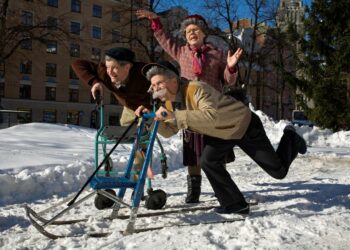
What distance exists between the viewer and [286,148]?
3.50m

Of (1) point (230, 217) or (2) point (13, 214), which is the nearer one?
(1) point (230, 217)

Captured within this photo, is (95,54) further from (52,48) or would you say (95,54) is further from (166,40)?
(166,40)

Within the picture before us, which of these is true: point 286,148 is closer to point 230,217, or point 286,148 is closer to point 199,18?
point 230,217

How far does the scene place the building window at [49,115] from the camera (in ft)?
123

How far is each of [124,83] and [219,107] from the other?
1.14 m

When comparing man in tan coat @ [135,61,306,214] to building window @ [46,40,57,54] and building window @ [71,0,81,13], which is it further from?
building window @ [71,0,81,13]

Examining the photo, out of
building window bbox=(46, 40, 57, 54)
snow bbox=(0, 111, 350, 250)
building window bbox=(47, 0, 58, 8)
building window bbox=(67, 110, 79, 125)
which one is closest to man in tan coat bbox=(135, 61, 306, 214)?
snow bbox=(0, 111, 350, 250)

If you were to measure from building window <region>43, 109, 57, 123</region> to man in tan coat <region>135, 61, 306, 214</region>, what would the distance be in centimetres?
3631

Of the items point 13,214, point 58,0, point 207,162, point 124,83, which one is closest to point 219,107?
point 207,162

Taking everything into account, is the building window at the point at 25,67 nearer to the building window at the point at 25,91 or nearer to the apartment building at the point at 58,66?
the apartment building at the point at 58,66

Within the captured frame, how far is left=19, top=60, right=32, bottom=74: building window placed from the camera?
121 feet

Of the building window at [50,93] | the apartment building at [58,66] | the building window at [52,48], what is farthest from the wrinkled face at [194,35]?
the building window at [52,48]

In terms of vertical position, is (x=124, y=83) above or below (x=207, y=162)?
above

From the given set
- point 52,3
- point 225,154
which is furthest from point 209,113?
point 52,3
